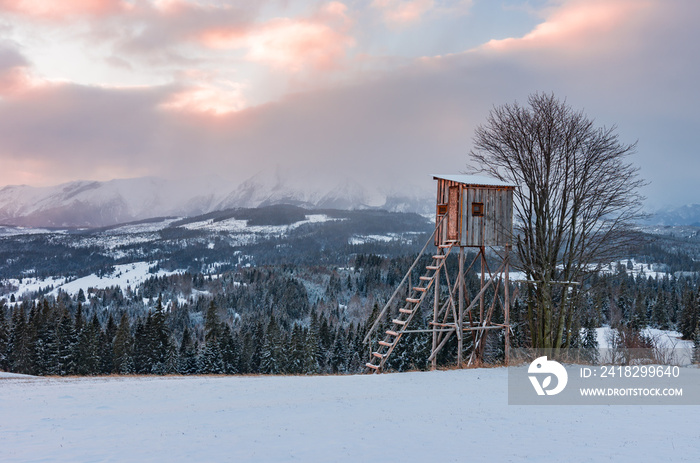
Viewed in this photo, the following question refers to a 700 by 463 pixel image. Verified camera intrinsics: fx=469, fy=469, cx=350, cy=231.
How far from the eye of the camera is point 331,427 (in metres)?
10.3

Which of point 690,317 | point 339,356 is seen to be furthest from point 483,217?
point 690,317

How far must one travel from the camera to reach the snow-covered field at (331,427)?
835 centimetres

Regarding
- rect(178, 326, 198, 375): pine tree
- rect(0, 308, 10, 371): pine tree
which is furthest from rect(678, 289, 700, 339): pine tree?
rect(0, 308, 10, 371): pine tree

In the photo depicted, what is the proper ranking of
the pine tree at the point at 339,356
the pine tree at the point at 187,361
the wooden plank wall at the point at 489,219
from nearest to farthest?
the wooden plank wall at the point at 489,219 → the pine tree at the point at 187,361 → the pine tree at the point at 339,356

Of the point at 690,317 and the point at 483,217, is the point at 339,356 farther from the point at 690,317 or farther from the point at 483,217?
the point at 690,317

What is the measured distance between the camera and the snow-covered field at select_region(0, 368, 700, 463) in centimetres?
835

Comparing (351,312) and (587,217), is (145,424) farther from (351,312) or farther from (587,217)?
(351,312)

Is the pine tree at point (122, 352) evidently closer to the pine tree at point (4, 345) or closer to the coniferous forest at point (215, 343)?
the coniferous forest at point (215, 343)

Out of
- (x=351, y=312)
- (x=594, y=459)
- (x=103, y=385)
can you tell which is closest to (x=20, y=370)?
(x=103, y=385)

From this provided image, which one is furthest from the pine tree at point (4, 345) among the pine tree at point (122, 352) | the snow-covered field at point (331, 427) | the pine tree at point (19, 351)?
the snow-covered field at point (331, 427)

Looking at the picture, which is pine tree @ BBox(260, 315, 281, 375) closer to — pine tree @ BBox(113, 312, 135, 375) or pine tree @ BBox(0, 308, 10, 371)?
pine tree @ BBox(113, 312, 135, 375)

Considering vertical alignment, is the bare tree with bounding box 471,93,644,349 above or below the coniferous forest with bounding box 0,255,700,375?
above

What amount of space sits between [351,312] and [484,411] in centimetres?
14559

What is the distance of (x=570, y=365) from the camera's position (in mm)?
19031
